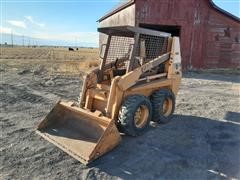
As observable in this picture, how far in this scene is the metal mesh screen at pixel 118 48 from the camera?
6988mm

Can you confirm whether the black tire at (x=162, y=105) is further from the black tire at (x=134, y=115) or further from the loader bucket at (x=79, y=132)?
the loader bucket at (x=79, y=132)

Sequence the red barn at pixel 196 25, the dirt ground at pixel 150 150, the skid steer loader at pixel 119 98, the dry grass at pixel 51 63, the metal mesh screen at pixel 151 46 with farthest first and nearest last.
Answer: the dry grass at pixel 51 63
the red barn at pixel 196 25
the metal mesh screen at pixel 151 46
the skid steer loader at pixel 119 98
the dirt ground at pixel 150 150

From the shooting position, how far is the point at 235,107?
8.81 m

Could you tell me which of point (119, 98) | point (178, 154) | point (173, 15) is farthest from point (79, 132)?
point (173, 15)

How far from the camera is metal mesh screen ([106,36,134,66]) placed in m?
6.99

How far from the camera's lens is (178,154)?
5324mm

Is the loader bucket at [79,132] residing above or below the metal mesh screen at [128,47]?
below

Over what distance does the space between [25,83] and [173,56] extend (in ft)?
25.7

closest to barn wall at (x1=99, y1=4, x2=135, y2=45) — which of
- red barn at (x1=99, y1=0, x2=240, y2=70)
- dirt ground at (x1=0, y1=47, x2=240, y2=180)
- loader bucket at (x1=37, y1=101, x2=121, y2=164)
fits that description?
red barn at (x1=99, y1=0, x2=240, y2=70)

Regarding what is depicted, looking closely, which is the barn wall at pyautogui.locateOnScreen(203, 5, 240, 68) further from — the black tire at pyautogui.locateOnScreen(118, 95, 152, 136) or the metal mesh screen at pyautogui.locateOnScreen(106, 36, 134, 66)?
the black tire at pyautogui.locateOnScreen(118, 95, 152, 136)

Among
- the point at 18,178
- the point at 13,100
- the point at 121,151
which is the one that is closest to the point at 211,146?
the point at 121,151

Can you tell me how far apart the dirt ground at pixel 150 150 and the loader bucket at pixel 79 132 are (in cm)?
15

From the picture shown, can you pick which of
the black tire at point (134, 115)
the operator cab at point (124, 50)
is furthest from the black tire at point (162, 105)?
the operator cab at point (124, 50)

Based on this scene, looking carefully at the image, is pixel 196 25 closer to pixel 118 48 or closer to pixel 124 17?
pixel 124 17
